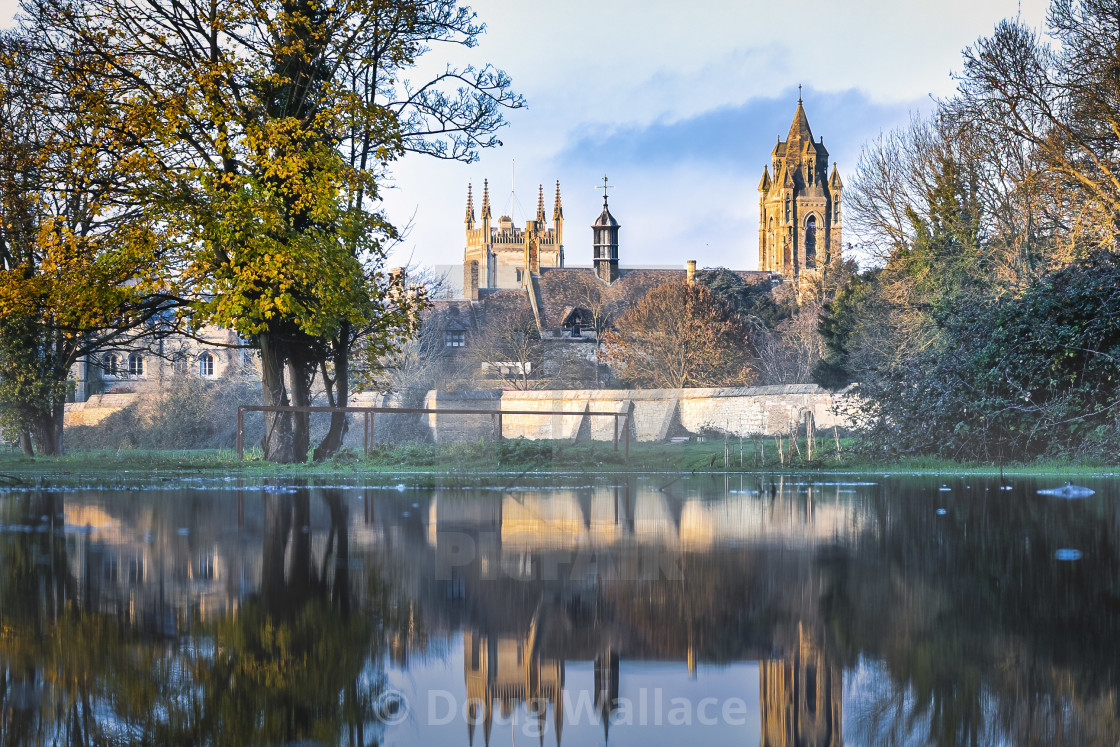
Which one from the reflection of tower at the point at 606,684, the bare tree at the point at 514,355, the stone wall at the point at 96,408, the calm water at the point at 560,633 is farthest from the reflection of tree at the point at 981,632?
the bare tree at the point at 514,355

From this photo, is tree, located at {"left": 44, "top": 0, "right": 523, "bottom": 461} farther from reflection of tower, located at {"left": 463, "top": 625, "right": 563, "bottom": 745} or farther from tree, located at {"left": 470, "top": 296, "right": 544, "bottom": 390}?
tree, located at {"left": 470, "top": 296, "right": 544, "bottom": 390}

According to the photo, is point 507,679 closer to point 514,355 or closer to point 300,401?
point 300,401

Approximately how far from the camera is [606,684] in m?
4.21

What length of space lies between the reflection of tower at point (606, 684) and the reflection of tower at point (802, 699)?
1.83 feet

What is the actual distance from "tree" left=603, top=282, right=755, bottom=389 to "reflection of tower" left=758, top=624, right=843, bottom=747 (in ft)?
176

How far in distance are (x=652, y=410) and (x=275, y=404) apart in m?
24.5

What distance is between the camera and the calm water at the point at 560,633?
3.70 metres

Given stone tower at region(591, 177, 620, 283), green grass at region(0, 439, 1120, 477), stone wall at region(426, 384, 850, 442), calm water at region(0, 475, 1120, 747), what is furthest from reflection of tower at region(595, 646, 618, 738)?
stone tower at region(591, 177, 620, 283)

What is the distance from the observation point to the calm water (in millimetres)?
3695

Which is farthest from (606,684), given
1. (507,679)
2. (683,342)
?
(683,342)

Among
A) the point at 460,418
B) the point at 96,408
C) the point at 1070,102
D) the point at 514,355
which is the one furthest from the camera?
the point at 514,355

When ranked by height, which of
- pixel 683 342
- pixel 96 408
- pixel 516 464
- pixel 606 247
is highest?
pixel 606 247

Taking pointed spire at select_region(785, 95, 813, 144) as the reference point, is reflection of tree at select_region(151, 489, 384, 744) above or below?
below

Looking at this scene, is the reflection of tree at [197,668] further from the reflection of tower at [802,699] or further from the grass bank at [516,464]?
the grass bank at [516,464]
